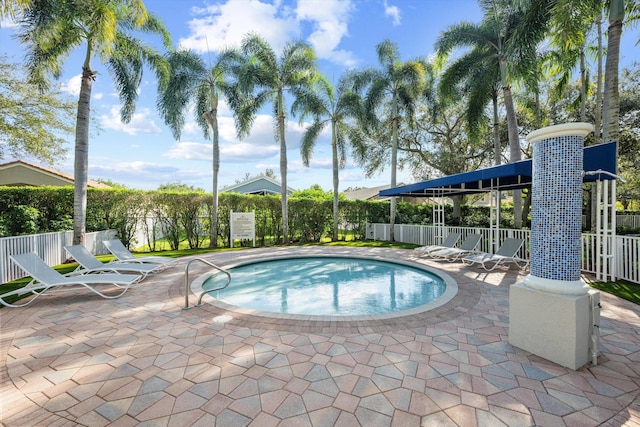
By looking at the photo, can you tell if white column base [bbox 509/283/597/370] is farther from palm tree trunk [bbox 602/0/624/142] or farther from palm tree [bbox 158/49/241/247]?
palm tree [bbox 158/49/241/247]

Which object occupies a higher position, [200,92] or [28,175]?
[200,92]

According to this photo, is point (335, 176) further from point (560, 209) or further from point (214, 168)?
point (560, 209)

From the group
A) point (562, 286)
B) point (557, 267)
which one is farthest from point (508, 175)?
point (562, 286)

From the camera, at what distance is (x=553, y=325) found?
353 cm

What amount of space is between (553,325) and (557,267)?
0.72 m

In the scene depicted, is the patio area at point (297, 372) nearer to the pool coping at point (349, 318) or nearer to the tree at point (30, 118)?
the pool coping at point (349, 318)

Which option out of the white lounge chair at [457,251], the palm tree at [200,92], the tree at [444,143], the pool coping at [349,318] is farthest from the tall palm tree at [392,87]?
the pool coping at [349,318]

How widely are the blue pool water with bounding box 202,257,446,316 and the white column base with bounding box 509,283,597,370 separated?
2.73 meters

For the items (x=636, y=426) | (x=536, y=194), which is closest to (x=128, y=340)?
(x=636, y=426)

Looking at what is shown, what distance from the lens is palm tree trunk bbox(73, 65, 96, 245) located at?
9781 mm

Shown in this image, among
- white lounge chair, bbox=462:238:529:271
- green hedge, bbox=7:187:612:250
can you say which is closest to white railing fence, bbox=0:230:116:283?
green hedge, bbox=7:187:612:250

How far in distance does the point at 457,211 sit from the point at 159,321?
823 inches

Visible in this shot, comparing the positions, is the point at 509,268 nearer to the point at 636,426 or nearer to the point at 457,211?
the point at 636,426

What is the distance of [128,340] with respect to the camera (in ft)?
13.5
